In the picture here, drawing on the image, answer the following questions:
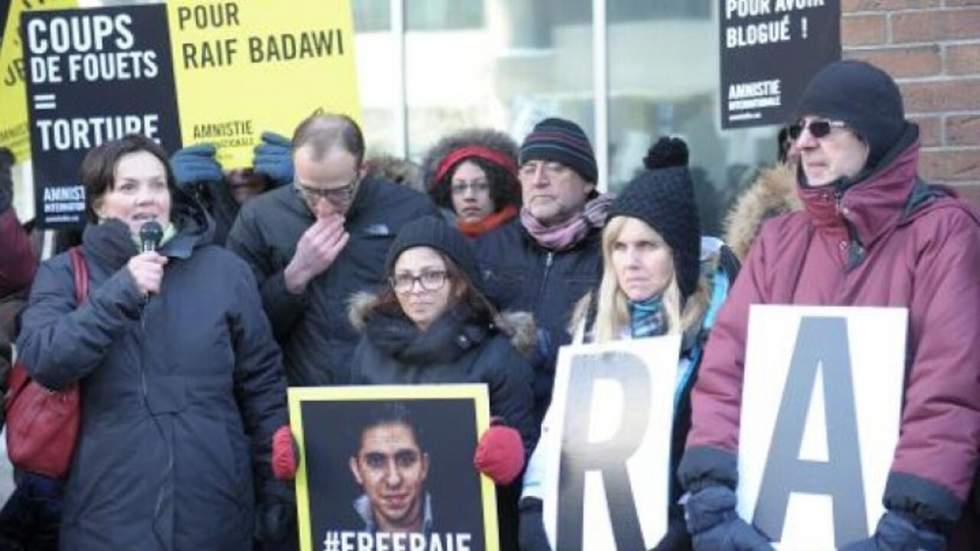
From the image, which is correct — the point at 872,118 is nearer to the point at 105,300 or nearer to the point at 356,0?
the point at 105,300

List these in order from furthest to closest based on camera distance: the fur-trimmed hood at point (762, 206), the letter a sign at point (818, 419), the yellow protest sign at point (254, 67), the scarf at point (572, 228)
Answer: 1. the yellow protest sign at point (254, 67)
2. the scarf at point (572, 228)
3. the fur-trimmed hood at point (762, 206)
4. the letter a sign at point (818, 419)

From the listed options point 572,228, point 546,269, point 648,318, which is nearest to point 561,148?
point 572,228

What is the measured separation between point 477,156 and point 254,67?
2.78ft

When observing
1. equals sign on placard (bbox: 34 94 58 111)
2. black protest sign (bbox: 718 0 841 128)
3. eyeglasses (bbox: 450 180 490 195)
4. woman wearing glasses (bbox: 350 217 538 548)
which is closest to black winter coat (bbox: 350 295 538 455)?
woman wearing glasses (bbox: 350 217 538 548)

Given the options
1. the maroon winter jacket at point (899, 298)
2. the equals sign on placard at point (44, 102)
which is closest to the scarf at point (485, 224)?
the equals sign on placard at point (44, 102)

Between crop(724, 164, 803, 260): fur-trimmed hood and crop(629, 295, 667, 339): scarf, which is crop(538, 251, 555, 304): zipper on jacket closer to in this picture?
crop(724, 164, 803, 260): fur-trimmed hood

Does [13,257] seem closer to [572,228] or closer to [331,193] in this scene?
[331,193]

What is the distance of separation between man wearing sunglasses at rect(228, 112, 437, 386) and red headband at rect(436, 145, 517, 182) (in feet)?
2.03

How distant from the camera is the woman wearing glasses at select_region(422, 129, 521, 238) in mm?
6504

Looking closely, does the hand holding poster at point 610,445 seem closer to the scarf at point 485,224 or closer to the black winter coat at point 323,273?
the black winter coat at point 323,273

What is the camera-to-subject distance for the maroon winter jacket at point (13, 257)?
5.91 meters

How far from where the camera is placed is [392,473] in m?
5.19

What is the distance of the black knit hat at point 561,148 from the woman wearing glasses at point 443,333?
24.5 inches

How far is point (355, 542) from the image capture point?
5.23 metres
